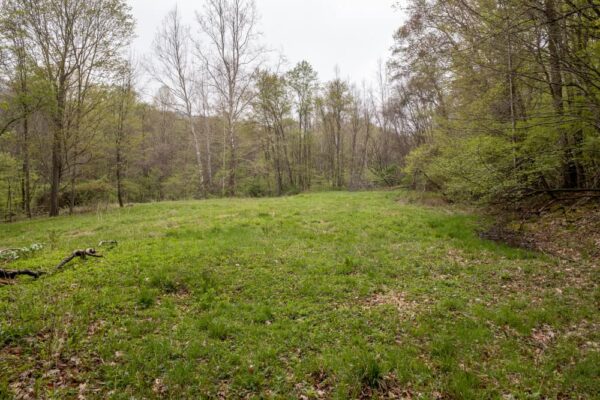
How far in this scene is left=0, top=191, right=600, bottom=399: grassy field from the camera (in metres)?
3.20

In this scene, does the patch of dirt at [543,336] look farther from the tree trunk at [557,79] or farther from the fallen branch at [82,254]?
the fallen branch at [82,254]

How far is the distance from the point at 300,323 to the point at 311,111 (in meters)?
29.2

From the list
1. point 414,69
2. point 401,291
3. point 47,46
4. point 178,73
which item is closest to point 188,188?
point 178,73

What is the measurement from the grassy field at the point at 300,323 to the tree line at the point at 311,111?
12.4 feet

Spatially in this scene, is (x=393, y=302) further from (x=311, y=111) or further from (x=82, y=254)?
(x=311, y=111)

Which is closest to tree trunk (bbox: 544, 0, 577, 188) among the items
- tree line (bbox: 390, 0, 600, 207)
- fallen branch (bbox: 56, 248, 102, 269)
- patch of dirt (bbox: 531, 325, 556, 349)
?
tree line (bbox: 390, 0, 600, 207)

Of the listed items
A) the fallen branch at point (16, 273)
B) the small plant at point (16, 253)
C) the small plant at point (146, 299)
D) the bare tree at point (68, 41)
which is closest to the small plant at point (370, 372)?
the small plant at point (146, 299)

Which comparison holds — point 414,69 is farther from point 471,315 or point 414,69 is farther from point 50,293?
point 50,293

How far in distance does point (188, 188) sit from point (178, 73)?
10139mm

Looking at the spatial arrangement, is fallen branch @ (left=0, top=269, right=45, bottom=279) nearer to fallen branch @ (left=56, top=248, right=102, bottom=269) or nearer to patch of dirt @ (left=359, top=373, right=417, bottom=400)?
fallen branch @ (left=56, top=248, right=102, bottom=269)

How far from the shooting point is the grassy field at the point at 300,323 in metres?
3.20

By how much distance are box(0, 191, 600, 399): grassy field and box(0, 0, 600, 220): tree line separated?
3.77 meters

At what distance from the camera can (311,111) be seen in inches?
1227

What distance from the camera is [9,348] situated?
345 centimetres
